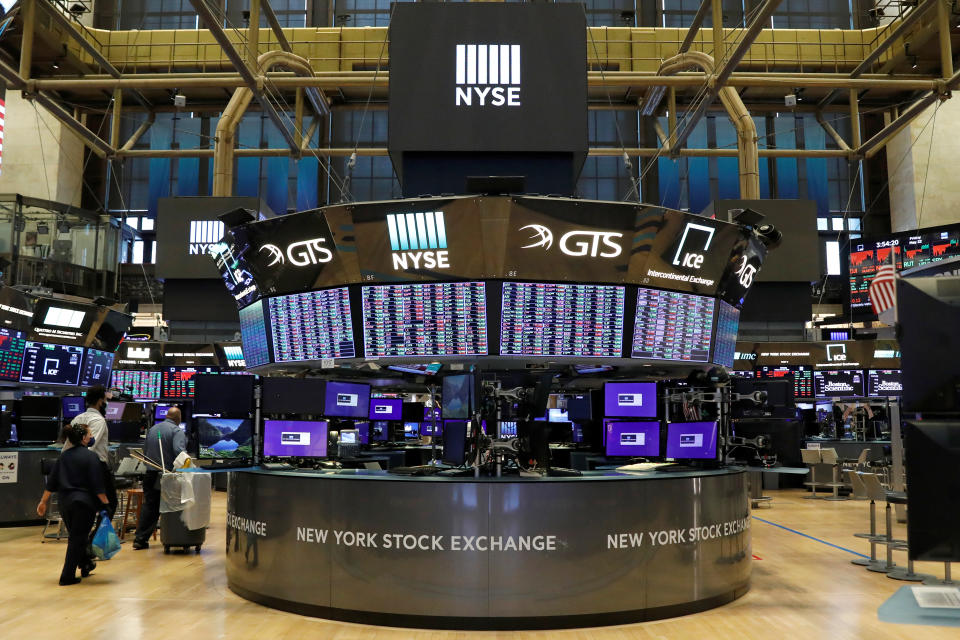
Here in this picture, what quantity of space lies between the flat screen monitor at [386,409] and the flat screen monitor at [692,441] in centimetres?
800

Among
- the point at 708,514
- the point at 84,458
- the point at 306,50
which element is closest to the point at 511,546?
the point at 708,514

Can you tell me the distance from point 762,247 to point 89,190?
63.3ft

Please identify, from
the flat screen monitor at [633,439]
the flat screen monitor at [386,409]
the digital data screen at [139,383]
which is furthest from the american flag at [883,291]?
the digital data screen at [139,383]

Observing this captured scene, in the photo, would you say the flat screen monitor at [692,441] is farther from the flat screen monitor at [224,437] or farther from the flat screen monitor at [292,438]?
the flat screen monitor at [224,437]

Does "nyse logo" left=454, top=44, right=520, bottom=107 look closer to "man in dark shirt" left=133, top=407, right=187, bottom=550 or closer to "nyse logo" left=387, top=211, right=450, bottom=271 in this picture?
"nyse logo" left=387, top=211, right=450, bottom=271

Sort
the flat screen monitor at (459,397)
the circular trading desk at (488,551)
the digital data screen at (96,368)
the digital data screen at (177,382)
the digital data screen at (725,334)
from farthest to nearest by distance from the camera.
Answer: the digital data screen at (177,382), the digital data screen at (96,368), the digital data screen at (725,334), the flat screen monitor at (459,397), the circular trading desk at (488,551)

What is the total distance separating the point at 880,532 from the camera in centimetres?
1057

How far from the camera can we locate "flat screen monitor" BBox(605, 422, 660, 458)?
9.26 m

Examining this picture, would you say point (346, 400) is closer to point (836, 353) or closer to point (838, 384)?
point (836, 353)

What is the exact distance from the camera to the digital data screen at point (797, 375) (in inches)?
691

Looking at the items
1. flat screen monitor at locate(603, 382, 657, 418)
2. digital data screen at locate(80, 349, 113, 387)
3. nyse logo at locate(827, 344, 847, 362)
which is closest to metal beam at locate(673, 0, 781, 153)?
flat screen monitor at locate(603, 382, 657, 418)

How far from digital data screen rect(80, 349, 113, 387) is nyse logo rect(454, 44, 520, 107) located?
844 centimetres

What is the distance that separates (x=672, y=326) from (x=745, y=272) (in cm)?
109

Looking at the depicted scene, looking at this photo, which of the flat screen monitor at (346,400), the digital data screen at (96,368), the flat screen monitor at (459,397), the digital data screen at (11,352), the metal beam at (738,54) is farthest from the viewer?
the digital data screen at (96,368)
